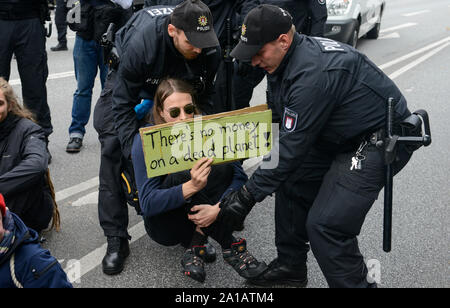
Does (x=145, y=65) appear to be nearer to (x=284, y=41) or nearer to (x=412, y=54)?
(x=284, y=41)

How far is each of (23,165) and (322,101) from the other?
1871 millimetres

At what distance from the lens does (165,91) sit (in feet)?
9.29

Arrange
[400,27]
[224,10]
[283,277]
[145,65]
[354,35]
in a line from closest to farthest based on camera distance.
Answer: [145,65]
[283,277]
[224,10]
[354,35]
[400,27]

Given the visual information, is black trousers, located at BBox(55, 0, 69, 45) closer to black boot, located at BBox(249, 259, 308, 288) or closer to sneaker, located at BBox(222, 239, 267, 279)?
sneaker, located at BBox(222, 239, 267, 279)

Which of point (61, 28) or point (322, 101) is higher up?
point (322, 101)

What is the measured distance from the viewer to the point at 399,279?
3.04 metres

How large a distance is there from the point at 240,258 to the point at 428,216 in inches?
65.7

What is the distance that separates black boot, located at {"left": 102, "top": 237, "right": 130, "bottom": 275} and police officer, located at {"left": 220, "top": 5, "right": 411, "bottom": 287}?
2.83 ft

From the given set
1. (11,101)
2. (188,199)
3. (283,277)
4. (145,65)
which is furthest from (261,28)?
(11,101)

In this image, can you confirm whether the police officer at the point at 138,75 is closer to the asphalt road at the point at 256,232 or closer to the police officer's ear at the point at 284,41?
the asphalt road at the point at 256,232

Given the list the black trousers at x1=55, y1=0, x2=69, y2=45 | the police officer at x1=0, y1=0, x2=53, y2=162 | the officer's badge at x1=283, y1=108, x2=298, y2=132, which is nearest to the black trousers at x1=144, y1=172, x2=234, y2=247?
the officer's badge at x1=283, y1=108, x2=298, y2=132

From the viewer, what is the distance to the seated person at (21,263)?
201 cm

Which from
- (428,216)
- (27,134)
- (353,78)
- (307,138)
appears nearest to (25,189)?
(27,134)

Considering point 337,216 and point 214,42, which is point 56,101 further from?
point 337,216
